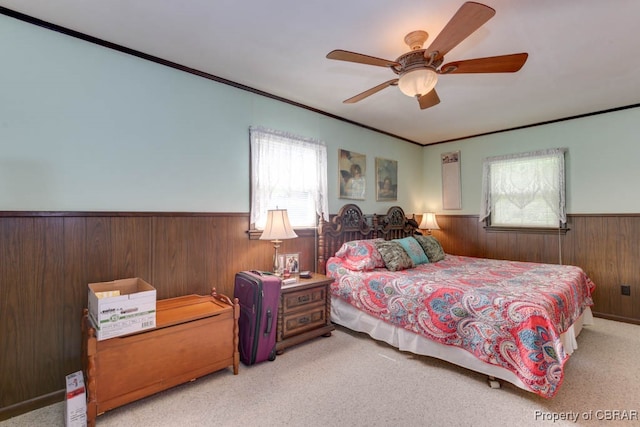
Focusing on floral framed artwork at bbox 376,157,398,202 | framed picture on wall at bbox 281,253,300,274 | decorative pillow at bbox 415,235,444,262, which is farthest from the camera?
floral framed artwork at bbox 376,157,398,202

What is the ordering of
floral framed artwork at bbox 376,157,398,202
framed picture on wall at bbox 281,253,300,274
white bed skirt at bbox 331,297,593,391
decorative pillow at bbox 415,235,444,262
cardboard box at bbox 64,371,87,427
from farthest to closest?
floral framed artwork at bbox 376,157,398,202
decorative pillow at bbox 415,235,444,262
framed picture on wall at bbox 281,253,300,274
white bed skirt at bbox 331,297,593,391
cardboard box at bbox 64,371,87,427

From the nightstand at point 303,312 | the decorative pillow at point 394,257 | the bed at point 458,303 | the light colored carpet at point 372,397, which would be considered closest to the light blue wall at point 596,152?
the bed at point 458,303

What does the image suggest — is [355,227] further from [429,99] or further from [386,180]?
[429,99]

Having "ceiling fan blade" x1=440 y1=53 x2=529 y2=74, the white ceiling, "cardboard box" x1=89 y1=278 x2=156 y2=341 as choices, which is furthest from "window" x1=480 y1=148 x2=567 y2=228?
"cardboard box" x1=89 y1=278 x2=156 y2=341

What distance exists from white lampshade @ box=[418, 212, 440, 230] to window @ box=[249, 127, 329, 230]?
2.09 metres

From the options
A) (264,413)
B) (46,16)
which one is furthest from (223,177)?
(264,413)

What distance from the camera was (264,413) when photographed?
6.28 ft

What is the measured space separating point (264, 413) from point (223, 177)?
6.33ft

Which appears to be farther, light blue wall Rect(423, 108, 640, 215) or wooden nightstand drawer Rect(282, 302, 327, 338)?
light blue wall Rect(423, 108, 640, 215)

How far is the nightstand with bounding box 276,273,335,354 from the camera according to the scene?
2.75 metres

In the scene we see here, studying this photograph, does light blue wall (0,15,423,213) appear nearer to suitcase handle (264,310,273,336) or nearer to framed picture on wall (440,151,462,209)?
suitcase handle (264,310,273,336)

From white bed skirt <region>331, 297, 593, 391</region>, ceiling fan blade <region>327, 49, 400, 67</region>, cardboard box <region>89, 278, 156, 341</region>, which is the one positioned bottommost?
white bed skirt <region>331, 297, 593, 391</region>

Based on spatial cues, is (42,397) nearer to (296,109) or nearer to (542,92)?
(296,109)

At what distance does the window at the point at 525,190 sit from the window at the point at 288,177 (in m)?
2.65
